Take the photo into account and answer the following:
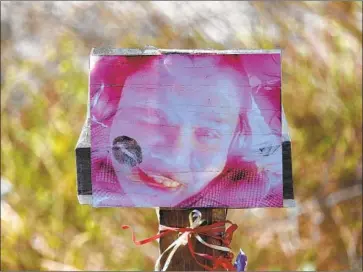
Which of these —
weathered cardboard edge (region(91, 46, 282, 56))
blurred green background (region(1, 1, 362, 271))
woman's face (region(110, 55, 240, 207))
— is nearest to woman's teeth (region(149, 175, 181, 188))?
woman's face (region(110, 55, 240, 207))

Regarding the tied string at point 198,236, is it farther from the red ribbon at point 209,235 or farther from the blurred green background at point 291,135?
the blurred green background at point 291,135

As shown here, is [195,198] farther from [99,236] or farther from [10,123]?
[10,123]

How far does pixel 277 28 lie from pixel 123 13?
1.55 feet

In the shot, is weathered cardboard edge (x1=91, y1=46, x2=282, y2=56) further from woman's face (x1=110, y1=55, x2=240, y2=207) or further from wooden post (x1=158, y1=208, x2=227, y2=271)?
wooden post (x1=158, y1=208, x2=227, y2=271)

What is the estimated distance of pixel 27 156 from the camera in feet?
8.03

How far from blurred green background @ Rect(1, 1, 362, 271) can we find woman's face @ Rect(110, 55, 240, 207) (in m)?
1.16

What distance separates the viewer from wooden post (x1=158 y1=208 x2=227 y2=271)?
1096 mm

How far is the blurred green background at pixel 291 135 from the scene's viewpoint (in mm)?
2244

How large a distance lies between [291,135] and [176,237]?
1.26 metres

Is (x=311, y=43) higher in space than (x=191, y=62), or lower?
higher

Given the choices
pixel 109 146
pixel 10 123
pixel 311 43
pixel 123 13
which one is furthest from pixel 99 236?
pixel 109 146

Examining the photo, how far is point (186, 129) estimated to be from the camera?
1.05 metres

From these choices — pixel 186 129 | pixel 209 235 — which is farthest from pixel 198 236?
pixel 186 129

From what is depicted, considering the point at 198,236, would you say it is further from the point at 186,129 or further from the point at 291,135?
the point at 291,135
